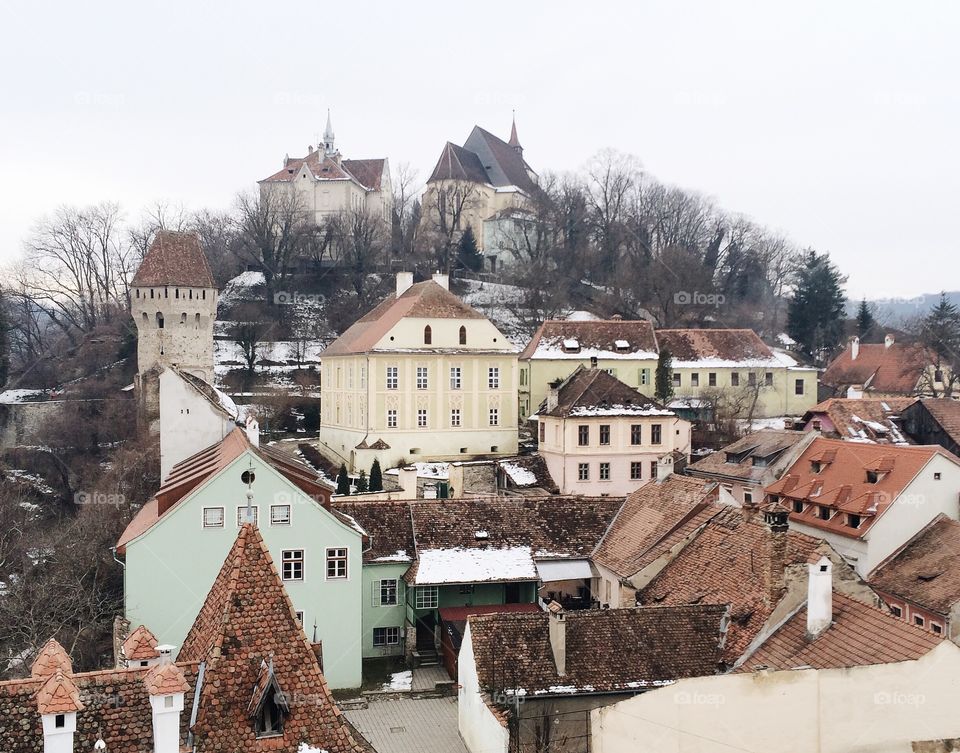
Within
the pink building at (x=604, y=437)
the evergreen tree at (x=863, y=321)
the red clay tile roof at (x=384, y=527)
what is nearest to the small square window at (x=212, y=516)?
the red clay tile roof at (x=384, y=527)

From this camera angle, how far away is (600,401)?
41.7m

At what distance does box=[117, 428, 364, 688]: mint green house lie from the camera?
21.7m

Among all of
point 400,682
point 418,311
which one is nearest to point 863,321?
point 418,311

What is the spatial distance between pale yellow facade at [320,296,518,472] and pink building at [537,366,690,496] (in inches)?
218

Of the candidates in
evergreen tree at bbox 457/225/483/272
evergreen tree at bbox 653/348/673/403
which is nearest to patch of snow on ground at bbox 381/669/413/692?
evergreen tree at bbox 653/348/673/403

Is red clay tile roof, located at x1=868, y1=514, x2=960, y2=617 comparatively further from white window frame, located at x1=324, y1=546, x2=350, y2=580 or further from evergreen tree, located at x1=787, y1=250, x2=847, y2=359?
evergreen tree, located at x1=787, y1=250, x2=847, y2=359

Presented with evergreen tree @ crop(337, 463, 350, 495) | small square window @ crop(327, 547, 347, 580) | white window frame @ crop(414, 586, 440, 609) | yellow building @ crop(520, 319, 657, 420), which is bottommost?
white window frame @ crop(414, 586, 440, 609)

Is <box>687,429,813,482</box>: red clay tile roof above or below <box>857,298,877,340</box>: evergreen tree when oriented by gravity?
below

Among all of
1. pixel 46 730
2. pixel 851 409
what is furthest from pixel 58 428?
pixel 46 730

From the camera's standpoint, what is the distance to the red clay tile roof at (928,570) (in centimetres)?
2417

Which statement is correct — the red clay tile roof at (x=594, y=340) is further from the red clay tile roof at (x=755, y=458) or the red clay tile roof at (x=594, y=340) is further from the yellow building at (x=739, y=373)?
the red clay tile roof at (x=755, y=458)

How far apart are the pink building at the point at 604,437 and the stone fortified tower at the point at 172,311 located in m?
20.6

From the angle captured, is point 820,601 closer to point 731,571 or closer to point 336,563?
point 731,571

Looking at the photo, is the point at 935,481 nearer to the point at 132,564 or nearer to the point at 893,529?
the point at 893,529
